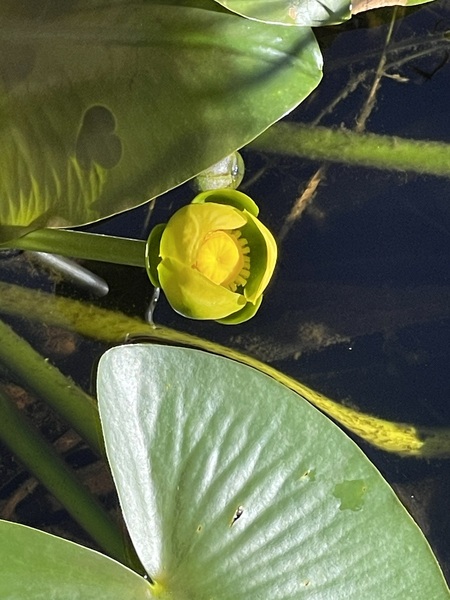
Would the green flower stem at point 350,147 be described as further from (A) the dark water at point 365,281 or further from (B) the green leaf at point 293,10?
(B) the green leaf at point 293,10

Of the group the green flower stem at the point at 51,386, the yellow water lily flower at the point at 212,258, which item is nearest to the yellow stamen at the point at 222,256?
the yellow water lily flower at the point at 212,258

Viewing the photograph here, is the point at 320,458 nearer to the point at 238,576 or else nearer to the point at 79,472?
the point at 238,576

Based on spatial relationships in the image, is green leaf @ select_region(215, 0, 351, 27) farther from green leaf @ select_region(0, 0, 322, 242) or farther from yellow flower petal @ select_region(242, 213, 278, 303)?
yellow flower petal @ select_region(242, 213, 278, 303)

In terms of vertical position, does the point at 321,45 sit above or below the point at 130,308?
above

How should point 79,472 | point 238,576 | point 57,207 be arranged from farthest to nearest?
point 79,472 < point 57,207 < point 238,576

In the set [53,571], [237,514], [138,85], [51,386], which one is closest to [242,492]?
[237,514]

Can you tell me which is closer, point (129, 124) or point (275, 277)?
point (129, 124)

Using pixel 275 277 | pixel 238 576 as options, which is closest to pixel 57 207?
pixel 275 277
